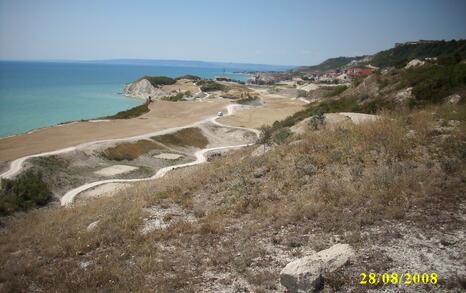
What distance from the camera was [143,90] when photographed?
471 ft

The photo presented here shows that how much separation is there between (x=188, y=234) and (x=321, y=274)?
423 cm

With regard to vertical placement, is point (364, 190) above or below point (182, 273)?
above

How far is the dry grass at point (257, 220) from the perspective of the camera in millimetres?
7336

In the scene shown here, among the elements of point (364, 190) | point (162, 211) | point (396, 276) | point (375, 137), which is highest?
point (375, 137)

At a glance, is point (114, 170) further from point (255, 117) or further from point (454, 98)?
point (255, 117)

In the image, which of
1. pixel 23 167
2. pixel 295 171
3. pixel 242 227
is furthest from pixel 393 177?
pixel 23 167

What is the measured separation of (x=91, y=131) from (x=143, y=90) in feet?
312

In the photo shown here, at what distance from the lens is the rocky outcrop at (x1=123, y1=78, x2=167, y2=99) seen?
138 metres

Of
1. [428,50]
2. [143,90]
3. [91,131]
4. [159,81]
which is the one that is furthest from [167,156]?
[428,50]

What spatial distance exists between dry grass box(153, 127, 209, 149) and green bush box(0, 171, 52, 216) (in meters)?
20.6

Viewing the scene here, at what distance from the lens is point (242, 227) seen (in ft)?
29.9

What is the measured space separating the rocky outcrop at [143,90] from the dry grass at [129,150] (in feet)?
301

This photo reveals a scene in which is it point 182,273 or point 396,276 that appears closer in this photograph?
point 396,276

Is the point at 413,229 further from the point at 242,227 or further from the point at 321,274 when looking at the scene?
the point at 242,227
